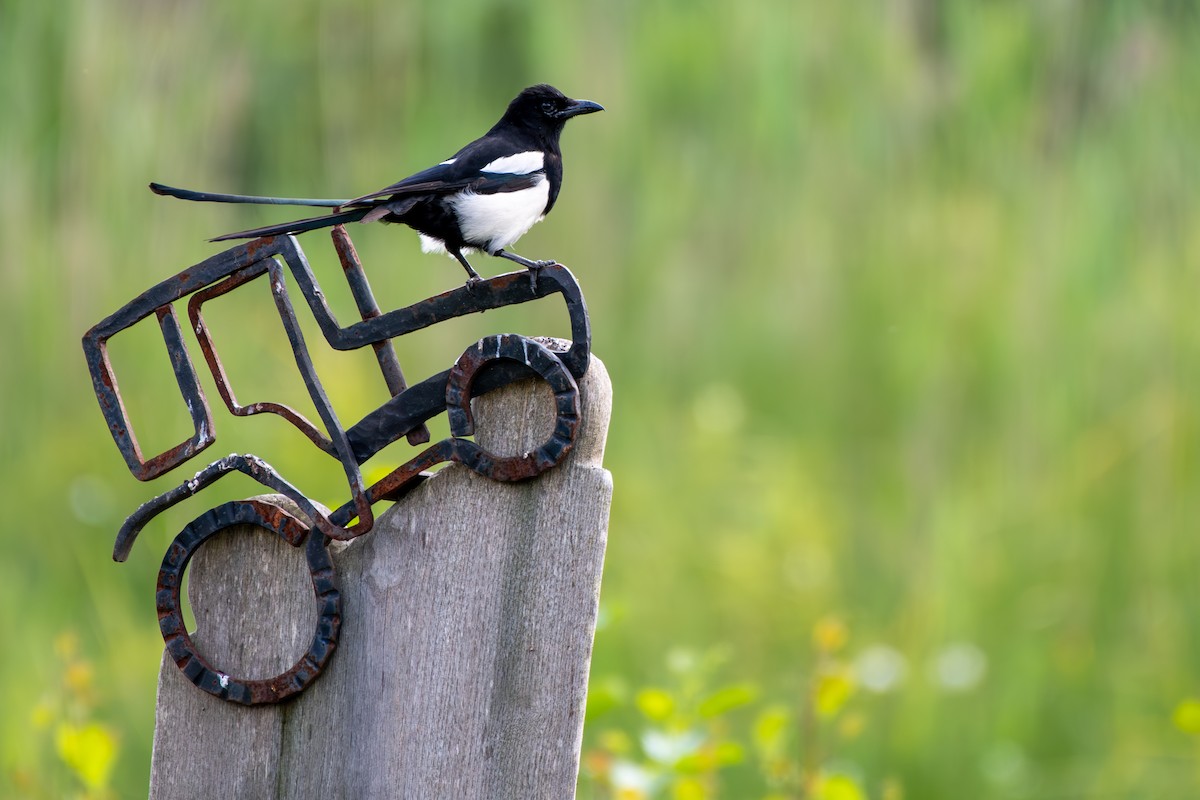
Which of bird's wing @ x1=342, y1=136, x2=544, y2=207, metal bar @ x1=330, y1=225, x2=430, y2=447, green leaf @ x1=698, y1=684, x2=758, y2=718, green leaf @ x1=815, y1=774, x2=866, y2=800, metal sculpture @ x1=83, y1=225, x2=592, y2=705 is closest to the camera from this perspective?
metal sculpture @ x1=83, y1=225, x2=592, y2=705

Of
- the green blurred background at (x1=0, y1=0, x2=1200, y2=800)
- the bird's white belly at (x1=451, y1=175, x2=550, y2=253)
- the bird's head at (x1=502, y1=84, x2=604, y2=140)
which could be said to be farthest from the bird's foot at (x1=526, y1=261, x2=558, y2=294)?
the green blurred background at (x1=0, y1=0, x2=1200, y2=800)

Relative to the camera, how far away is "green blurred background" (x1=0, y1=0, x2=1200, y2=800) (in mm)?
2822

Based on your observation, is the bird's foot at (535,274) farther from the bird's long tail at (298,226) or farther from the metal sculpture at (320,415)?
the bird's long tail at (298,226)

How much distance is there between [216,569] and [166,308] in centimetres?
26

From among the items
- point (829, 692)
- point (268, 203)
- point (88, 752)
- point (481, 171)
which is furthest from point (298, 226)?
point (829, 692)

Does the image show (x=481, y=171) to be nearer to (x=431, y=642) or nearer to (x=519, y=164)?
(x=519, y=164)

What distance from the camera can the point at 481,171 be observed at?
1473 millimetres

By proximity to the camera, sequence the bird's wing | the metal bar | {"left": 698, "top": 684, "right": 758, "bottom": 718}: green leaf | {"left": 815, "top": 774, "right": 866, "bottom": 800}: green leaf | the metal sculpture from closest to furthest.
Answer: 1. the metal sculpture
2. the metal bar
3. the bird's wing
4. {"left": 698, "top": 684, "right": 758, "bottom": 718}: green leaf
5. {"left": 815, "top": 774, "right": 866, "bottom": 800}: green leaf

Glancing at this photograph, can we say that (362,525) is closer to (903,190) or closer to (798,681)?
(798,681)

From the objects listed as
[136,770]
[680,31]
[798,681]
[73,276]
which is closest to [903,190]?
[680,31]

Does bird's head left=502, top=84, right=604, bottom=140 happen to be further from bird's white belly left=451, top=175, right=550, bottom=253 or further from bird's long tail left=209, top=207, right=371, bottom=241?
bird's long tail left=209, top=207, right=371, bottom=241

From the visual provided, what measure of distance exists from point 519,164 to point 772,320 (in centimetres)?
172

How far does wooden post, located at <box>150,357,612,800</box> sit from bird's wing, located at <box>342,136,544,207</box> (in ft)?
1.18

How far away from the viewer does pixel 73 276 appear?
2.94 metres
